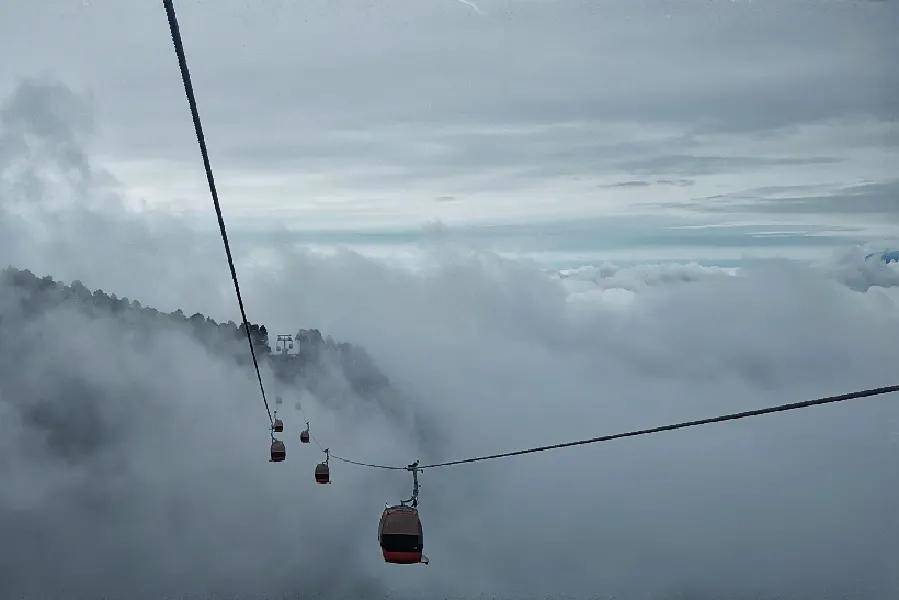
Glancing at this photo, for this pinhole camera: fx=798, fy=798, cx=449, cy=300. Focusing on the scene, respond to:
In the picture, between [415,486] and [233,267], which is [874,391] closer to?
[233,267]

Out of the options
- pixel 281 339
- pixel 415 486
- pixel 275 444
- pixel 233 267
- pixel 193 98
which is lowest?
pixel 415 486

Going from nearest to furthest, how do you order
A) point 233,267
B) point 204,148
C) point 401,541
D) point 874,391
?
point 874,391 → point 204,148 → point 233,267 → point 401,541

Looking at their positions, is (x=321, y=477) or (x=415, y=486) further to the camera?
(x=321, y=477)

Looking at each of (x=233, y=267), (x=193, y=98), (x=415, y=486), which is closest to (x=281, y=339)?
(x=415, y=486)

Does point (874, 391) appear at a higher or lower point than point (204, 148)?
lower

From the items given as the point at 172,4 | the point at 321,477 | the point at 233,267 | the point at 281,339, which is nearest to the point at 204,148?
the point at 172,4

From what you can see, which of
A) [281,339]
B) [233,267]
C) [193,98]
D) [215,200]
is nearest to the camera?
[193,98]
